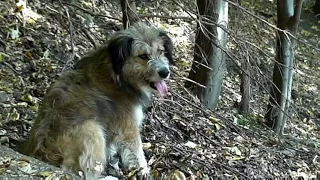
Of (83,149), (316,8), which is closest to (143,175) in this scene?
(83,149)

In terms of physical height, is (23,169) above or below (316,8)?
below

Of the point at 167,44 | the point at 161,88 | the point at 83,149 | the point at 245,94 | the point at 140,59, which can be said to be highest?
the point at 167,44

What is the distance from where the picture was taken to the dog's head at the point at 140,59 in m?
4.95

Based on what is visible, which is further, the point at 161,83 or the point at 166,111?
the point at 166,111

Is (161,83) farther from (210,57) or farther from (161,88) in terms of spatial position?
(210,57)

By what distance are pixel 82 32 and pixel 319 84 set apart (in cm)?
712

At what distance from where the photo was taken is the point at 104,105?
4902 mm

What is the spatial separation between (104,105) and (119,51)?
53 centimetres

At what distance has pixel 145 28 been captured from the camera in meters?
5.25

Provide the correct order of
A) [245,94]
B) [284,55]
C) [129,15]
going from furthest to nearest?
[245,94]
[284,55]
[129,15]

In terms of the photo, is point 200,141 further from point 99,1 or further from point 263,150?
point 99,1

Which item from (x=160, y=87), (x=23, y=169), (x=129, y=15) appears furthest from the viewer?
(x=129, y=15)

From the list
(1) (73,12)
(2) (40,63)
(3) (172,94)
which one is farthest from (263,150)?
(1) (73,12)

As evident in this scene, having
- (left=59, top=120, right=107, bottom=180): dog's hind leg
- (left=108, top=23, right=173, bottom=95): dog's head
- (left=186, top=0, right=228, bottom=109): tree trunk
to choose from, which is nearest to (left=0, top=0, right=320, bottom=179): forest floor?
(left=186, top=0, right=228, bottom=109): tree trunk
